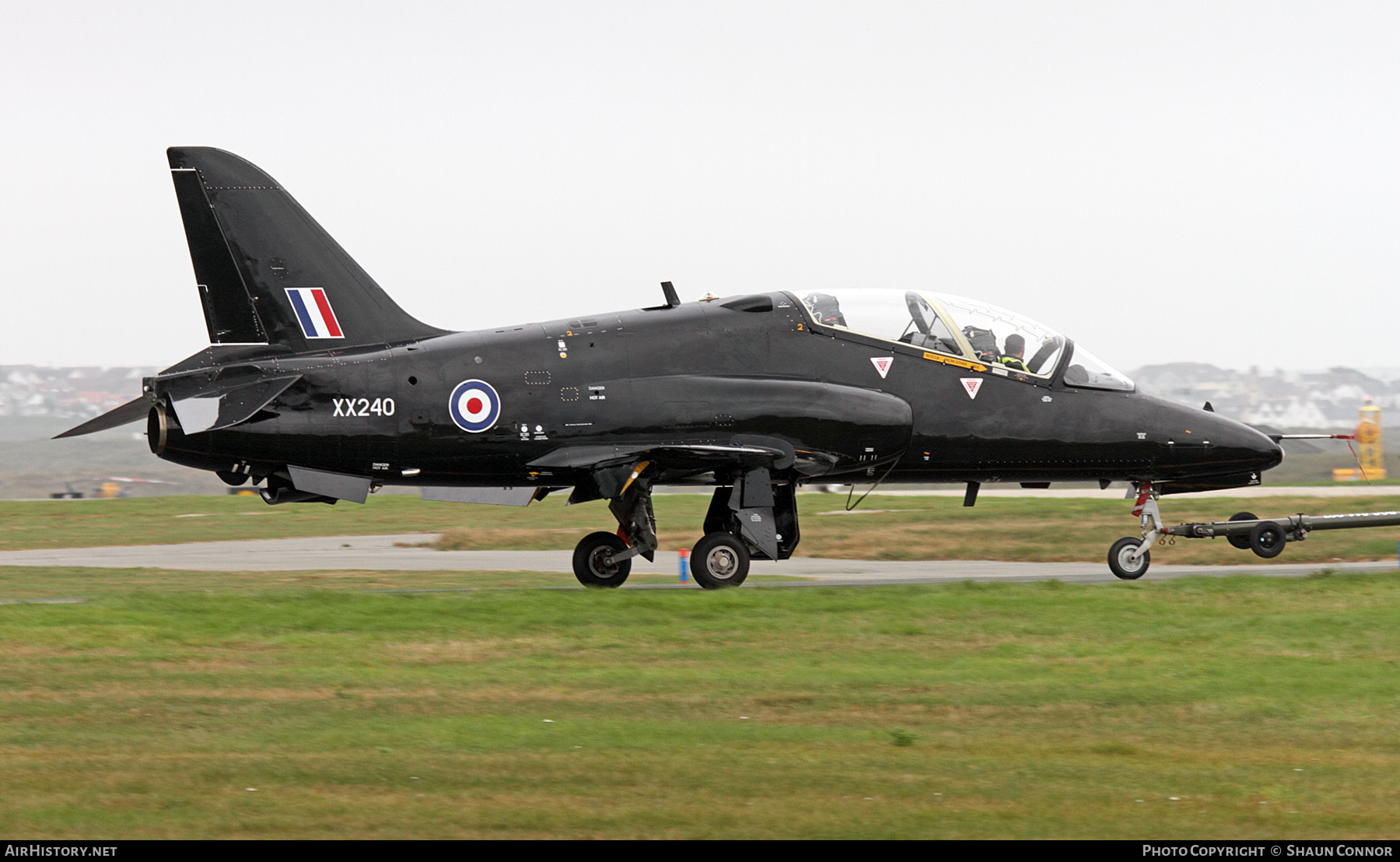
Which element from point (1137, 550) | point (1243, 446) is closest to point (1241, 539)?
point (1243, 446)

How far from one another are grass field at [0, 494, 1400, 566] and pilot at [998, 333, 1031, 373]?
7.10 meters

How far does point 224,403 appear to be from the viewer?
55.7 feet

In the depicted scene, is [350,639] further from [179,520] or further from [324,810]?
[179,520]

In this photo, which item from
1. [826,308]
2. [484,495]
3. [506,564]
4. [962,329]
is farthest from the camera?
[506,564]

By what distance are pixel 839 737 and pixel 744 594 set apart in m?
7.28

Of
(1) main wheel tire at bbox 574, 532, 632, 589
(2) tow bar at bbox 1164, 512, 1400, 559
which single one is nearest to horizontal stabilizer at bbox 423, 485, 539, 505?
(1) main wheel tire at bbox 574, 532, 632, 589

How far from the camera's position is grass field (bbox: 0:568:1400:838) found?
7340 mm

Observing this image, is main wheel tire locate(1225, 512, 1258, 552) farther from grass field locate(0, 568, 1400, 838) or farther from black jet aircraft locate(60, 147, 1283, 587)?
grass field locate(0, 568, 1400, 838)

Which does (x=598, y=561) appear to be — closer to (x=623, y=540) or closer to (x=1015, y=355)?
(x=623, y=540)

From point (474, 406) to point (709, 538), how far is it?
3.33 metres

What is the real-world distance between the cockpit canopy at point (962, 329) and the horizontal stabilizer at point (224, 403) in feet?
22.5

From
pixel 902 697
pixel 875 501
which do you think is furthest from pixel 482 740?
pixel 875 501

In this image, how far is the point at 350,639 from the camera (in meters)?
13.6
